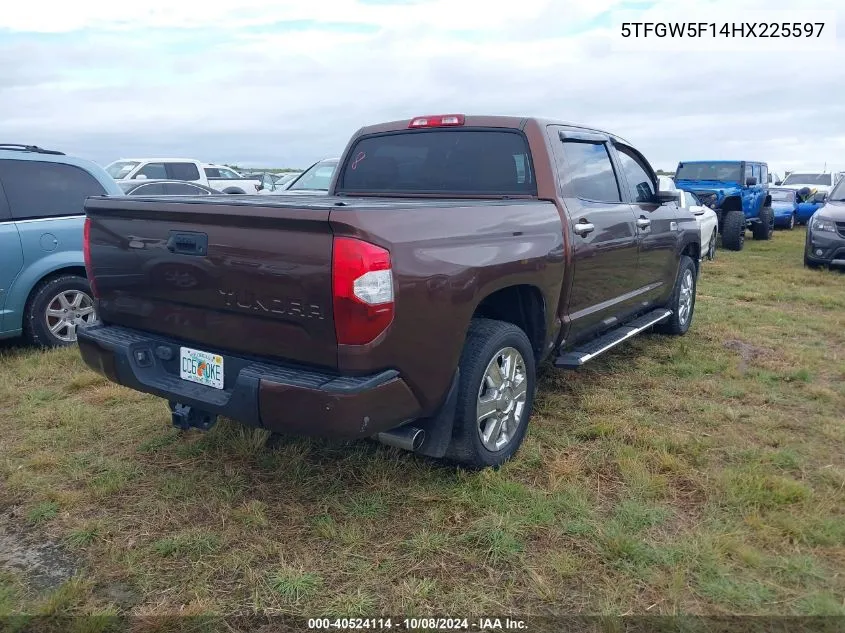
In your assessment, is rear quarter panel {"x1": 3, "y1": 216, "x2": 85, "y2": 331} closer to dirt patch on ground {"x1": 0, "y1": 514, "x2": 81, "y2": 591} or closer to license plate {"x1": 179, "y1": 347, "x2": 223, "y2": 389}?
dirt patch on ground {"x1": 0, "y1": 514, "x2": 81, "y2": 591}

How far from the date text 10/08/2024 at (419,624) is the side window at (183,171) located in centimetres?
1598

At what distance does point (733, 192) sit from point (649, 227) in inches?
409

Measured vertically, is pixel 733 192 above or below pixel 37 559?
above

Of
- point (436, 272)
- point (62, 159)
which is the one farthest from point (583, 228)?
point (62, 159)

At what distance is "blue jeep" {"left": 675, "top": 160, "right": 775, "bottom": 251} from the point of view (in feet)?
Answer: 45.2

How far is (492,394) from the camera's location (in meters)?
3.47

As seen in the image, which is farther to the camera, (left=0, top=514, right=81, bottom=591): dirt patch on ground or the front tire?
the front tire

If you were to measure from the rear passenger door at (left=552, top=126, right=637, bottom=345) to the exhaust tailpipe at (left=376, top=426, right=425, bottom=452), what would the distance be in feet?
Result: 4.64

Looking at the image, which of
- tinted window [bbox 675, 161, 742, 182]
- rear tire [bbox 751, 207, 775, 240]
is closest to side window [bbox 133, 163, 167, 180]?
tinted window [bbox 675, 161, 742, 182]

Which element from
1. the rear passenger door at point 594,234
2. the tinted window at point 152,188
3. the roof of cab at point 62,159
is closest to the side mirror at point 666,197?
the rear passenger door at point 594,234

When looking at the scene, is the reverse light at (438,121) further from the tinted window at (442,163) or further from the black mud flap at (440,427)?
the black mud flap at (440,427)

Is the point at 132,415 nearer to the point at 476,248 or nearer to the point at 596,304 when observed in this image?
the point at 476,248

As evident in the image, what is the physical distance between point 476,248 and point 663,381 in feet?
8.42

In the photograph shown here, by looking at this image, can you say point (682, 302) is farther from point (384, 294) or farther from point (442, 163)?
point (384, 294)
